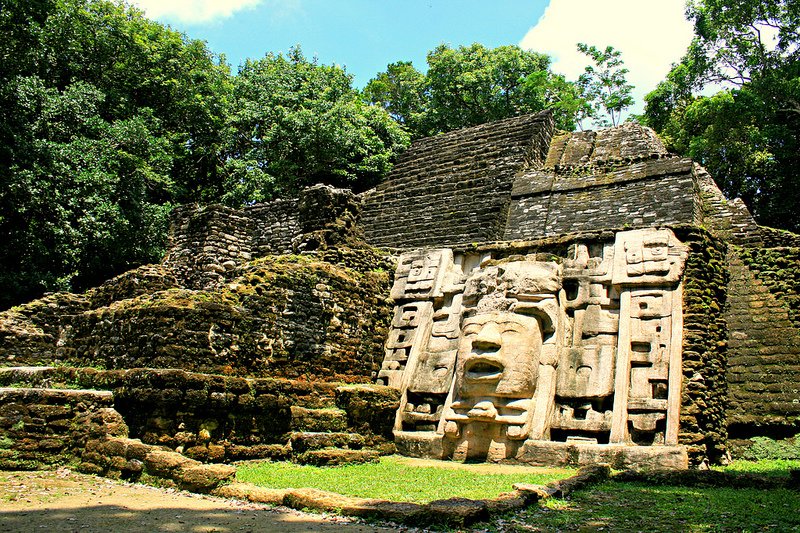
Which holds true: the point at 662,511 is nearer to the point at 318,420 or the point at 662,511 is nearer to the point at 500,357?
the point at 500,357

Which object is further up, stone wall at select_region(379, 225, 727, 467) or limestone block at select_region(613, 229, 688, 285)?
limestone block at select_region(613, 229, 688, 285)

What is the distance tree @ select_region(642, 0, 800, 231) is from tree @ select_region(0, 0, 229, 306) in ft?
55.9

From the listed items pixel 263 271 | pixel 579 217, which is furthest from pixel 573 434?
pixel 579 217

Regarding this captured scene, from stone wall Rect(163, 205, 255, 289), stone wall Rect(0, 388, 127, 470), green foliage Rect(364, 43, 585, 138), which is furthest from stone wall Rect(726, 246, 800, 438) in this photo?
green foliage Rect(364, 43, 585, 138)

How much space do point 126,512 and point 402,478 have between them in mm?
3001

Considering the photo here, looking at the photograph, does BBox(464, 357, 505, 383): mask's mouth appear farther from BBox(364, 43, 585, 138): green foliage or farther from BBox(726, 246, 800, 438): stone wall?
BBox(364, 43, 585, 138): green foliage

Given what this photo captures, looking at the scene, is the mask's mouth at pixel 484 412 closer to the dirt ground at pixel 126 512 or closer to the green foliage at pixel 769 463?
the green foliage at pixel 769 463

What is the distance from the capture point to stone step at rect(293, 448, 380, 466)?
7.98 metres

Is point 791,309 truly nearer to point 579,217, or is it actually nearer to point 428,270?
point 579,217

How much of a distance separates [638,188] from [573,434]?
279 inches

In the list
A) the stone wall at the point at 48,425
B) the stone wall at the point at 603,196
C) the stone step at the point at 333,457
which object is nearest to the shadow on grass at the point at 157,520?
the stone wall at the point at 48,425

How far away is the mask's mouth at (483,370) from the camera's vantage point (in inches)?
337

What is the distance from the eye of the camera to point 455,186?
16.0m

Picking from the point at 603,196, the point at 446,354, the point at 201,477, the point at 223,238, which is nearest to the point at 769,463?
the point at 446,354
